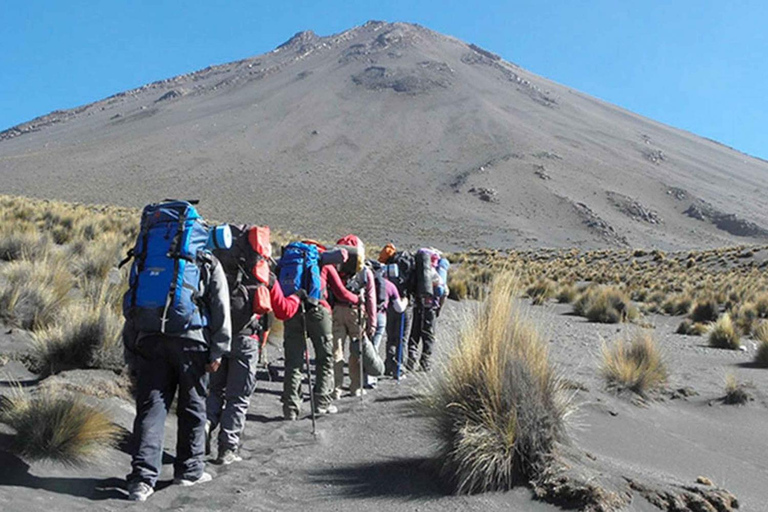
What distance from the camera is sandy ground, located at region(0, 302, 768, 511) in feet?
14.2

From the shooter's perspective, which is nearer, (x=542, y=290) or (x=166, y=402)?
(x=166, y=402)

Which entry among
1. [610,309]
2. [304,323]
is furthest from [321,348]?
[610,309]

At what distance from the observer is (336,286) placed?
7.10m

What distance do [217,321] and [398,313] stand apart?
13.6ft

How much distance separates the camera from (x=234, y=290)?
17.0 feet

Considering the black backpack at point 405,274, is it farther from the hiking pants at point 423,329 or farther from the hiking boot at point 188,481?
the hiking boot at point 188,481

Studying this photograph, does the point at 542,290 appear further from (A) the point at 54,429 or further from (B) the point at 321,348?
(A) the point at 54,429

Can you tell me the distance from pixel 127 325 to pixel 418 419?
282 centimetres

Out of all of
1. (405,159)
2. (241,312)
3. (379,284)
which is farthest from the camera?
(405,159)

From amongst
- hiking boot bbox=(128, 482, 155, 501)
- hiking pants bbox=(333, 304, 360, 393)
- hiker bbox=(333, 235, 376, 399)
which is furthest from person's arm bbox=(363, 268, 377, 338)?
hiking boot bbox=(128, 482, 155, 501)

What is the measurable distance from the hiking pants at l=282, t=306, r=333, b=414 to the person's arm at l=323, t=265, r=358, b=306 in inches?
24.1

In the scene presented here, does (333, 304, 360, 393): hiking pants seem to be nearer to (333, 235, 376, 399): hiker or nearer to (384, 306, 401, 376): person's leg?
(333, 235, 376, 399): hiker

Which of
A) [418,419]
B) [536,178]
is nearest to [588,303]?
[418,419]

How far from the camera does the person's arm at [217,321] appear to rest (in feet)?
14.6
